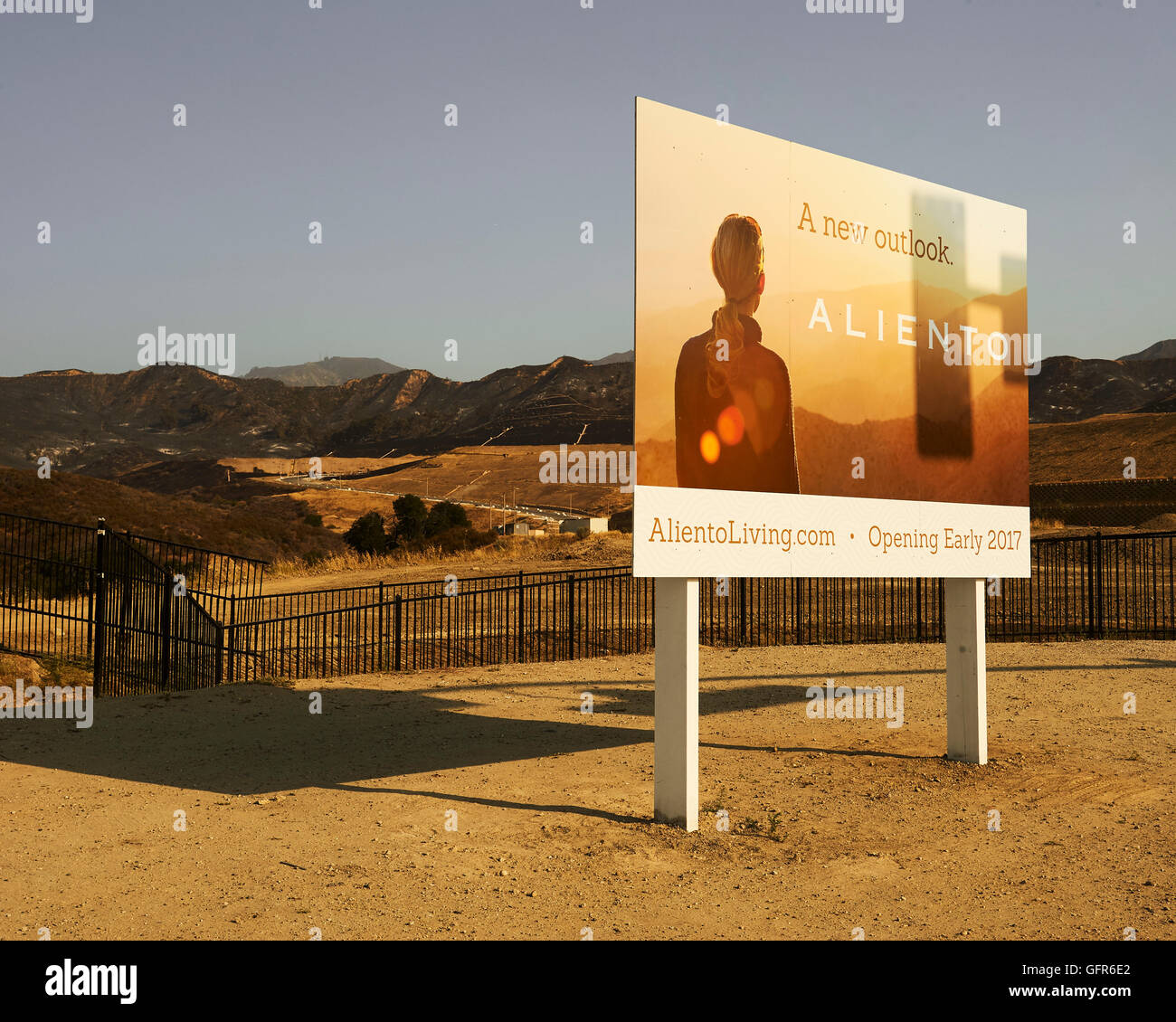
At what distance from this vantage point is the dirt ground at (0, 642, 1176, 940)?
19.1 feet

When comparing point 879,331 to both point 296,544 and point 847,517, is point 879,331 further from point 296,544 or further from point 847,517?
point 296,544

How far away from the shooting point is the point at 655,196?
7.30 meters

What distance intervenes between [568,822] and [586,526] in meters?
45.4

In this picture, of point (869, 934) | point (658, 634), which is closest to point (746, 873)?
point (869, 934)

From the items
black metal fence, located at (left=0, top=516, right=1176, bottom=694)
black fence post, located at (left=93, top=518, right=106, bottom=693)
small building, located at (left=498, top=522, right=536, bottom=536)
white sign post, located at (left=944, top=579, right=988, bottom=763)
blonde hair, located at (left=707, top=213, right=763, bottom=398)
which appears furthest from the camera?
small building, located at (left=498, top=522, right=536, bottom=536)

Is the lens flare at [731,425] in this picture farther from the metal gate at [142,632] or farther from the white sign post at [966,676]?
the metal gate at [142,632]

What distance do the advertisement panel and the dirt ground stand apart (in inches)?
74.9

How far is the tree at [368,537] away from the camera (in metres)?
50.5

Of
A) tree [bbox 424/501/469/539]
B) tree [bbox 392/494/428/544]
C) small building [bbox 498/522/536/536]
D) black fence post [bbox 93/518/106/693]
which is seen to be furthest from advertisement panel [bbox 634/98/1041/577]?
small building [bbox 498/522/536/536]

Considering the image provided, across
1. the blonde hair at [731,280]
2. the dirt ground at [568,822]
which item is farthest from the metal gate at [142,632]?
the blonde hair at [731,280]

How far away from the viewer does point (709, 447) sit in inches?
300

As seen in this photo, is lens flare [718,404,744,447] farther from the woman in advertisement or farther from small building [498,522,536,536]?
small building [498,522,536,536]

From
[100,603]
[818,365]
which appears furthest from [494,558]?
[818,365]

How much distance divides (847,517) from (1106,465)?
81625mm
